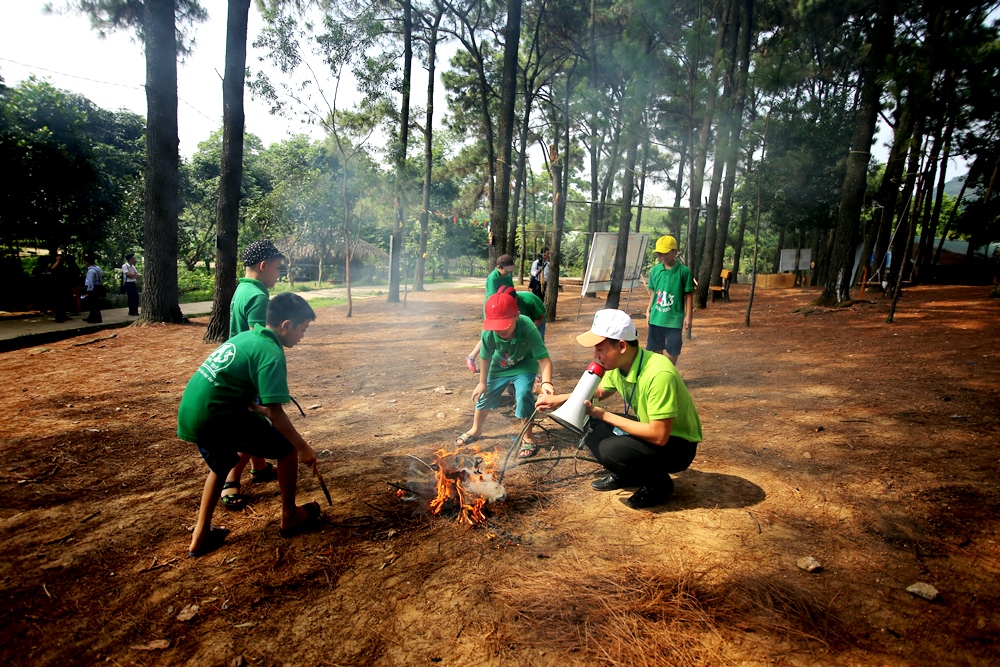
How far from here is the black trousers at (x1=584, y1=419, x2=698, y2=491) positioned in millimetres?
3432

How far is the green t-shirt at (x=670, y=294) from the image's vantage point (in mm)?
5875

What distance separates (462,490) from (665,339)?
346 cm

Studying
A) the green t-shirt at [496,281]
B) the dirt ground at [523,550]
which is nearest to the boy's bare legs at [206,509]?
the dirt ground at [523,550]

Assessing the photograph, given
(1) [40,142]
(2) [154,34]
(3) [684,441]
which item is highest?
(2) [154,34]

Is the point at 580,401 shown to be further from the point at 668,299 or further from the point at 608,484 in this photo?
the point at 668,299

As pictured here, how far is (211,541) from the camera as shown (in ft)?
10.2

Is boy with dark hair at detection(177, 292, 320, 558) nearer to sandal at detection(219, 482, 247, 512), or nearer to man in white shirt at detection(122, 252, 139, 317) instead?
sandal at detection(219, 482, 247, 512)

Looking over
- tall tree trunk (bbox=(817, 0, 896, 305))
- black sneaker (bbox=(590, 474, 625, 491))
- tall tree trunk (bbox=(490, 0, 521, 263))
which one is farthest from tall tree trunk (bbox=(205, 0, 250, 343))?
tall tree trunk (bbox=(817, 0, 896, 305))

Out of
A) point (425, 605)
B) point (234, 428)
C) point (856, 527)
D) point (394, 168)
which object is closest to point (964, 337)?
point (856, 527)

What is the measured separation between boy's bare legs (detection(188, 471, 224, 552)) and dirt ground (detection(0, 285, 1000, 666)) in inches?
4.4

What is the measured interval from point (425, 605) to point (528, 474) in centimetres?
166

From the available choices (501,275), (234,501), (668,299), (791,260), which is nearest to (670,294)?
(668,299)

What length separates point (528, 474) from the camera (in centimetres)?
416

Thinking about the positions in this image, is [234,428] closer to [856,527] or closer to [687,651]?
[687,651]
